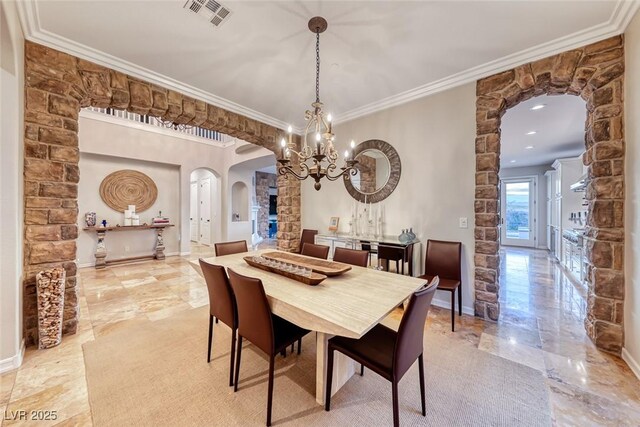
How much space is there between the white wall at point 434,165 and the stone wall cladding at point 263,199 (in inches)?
257

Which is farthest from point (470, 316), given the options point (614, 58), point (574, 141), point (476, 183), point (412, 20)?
point (574, 141)

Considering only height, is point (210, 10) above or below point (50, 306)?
above

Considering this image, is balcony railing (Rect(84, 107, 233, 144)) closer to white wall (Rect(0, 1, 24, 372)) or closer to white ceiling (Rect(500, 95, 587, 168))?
white wall (Rect(0, 1, 24, 372))

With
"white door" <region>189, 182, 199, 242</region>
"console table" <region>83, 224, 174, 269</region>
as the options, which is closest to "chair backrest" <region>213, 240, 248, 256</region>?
"console table" <region>83, 224, 174, 269</region>

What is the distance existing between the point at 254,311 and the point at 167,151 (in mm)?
5779

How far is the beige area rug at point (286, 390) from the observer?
1.47 meters

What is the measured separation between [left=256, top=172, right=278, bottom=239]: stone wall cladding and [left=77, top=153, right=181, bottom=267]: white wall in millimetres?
3579

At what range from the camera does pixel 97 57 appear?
8.08 feet

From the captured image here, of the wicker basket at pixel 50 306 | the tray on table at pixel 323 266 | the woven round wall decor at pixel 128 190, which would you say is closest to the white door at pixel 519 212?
the tray on table at pixel 323 266

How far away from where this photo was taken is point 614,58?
6.91ft

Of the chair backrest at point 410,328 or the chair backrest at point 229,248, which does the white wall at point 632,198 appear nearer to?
the chair backrest at point 410,328

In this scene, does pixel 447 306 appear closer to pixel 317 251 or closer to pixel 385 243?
pixel 385 243

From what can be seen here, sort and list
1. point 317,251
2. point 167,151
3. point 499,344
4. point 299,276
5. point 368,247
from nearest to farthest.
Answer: point 299,276 < point 499,344 < point 317,251 < point 368,247 < point 167,151

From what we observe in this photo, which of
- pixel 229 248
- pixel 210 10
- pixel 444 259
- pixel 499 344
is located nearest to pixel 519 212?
pixel 444 259
